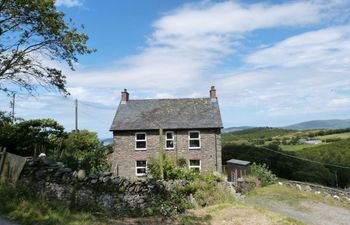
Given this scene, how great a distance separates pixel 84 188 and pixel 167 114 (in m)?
24.2

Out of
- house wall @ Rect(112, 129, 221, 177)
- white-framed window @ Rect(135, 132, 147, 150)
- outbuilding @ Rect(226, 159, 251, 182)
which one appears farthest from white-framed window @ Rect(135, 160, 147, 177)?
outbuilding @ Rect(226, 159, 251, 182)

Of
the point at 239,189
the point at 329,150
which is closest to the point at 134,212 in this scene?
the point at 239,189

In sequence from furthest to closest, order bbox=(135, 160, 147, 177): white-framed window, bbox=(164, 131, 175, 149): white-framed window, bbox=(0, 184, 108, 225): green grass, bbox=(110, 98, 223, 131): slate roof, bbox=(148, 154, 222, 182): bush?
bbox=(135, 160, 147, 177): white-framed window → bbox=(110, 98, 223, 131): slate roof → bbox=(164, 131, 175, 149): white-framed window → bbox=(148, 154, 222, 182): bush → bbox=(0, 184, 108, 225): green grass

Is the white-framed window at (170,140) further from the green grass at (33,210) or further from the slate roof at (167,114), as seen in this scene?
the green grass at (33,210)

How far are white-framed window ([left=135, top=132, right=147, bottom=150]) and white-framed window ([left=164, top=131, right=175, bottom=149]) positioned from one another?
1991 mm

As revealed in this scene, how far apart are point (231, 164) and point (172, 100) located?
12.7 m

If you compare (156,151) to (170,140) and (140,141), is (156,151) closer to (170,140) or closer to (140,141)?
(170,140)

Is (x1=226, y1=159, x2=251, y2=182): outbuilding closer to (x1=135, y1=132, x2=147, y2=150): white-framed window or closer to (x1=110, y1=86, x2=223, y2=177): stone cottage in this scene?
(x1=110, y1=86, x2=223, y2=177): stone cottage

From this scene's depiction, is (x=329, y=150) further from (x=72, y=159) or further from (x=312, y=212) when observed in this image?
(x=72, y=159)

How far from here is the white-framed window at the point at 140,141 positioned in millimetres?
35156

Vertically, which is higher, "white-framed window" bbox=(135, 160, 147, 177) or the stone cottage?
the stone cottage

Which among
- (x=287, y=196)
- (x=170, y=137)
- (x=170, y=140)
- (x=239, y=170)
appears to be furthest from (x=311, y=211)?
(x=170, y=137)

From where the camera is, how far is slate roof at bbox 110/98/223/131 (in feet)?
115

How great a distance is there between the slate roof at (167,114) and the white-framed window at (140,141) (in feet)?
2.40
